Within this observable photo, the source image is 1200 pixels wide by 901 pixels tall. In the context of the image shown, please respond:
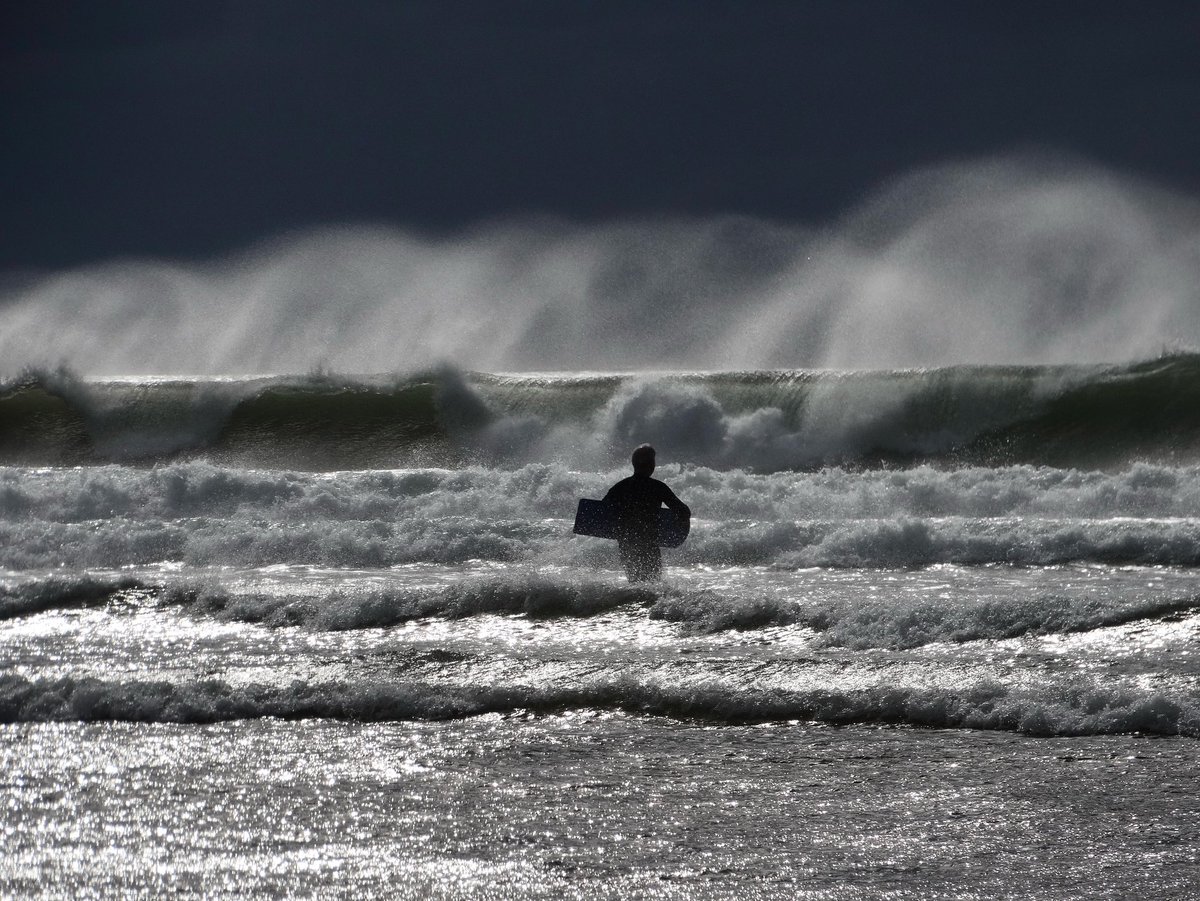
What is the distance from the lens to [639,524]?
7238mm

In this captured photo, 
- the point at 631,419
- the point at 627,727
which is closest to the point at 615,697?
the point at 627,727

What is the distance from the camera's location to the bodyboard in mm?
7137

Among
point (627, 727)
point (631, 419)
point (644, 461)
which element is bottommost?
point (627, 727)

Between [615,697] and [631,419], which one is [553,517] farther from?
[615,697]

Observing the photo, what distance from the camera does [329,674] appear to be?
5.50 metres

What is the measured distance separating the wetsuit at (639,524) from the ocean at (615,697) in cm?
46

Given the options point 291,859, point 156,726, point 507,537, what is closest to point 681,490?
point 507,537

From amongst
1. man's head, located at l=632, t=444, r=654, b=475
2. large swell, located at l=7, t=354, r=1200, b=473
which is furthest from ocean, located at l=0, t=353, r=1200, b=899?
large swell, located at l=7, t=354, r=1200, b=473

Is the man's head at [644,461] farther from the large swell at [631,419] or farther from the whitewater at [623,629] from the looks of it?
the large swell at [631,419]

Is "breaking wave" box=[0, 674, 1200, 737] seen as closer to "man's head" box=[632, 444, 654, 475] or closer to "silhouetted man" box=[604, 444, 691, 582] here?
"silhouetted man" box=[604, 444, 691, 582]

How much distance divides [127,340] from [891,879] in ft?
85.7

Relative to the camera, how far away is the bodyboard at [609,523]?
7.14 meters

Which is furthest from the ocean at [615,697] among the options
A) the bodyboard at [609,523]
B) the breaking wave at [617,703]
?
the bodyboard at [609,523]

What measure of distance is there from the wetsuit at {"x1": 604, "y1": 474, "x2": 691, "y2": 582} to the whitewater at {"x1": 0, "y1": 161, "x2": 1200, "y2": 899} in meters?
0.34
